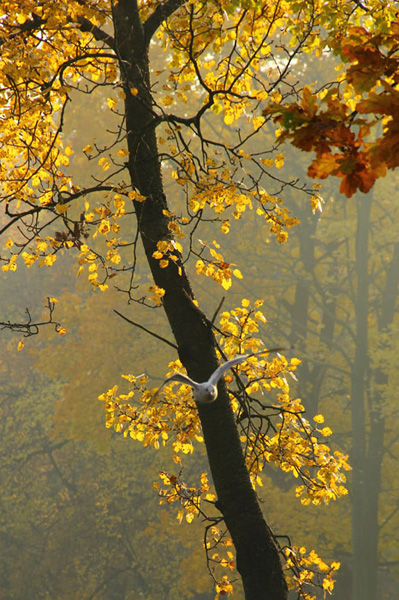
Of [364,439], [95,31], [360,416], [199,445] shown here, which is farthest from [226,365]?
[199,445]

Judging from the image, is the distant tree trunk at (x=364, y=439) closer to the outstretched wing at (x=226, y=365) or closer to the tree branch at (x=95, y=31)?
the tree branch at (x=95, y=31)

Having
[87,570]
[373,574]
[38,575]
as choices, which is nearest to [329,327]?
[373,574]

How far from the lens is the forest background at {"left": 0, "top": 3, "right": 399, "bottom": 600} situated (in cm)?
1488

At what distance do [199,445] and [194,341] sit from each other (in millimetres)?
12736

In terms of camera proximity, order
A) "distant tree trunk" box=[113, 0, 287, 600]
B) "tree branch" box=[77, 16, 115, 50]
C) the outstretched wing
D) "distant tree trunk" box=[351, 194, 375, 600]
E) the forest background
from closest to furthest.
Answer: the outstretched wing, "distant tree trunk" box=[113, 0, 287, 600], "tree branch" box=[77, 16, 115, 50], "distant tree trunk" box=[351, 194, 375, 600], the forest background

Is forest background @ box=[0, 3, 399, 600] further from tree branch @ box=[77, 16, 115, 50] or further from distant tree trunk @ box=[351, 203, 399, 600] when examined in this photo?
tree branch @ box=[77, 16, 115, 50]

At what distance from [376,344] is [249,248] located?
13.5ft

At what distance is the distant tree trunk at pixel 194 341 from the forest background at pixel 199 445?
591 cm

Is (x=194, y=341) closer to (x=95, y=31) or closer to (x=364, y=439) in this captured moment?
(x=95, y=31)

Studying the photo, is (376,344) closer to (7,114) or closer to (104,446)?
(104,446)

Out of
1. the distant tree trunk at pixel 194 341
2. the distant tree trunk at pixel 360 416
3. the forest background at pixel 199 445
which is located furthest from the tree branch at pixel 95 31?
the distant tree trunk at pixel 360 416

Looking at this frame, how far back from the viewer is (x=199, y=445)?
17.1 metres

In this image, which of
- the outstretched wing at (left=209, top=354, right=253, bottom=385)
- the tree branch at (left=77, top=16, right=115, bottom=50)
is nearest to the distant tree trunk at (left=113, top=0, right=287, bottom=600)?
the tree branch at (left=77, top=16, right=115, bottom=50)

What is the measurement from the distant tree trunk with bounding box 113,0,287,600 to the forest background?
5914mm
